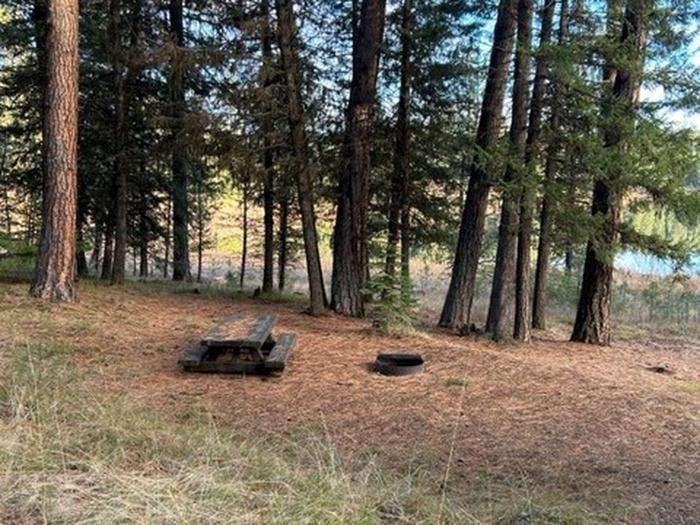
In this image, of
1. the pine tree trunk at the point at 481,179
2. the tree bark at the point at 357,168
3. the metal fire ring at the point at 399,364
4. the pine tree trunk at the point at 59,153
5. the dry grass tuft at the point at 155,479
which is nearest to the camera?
the dry grass tuft at the point at 155,479

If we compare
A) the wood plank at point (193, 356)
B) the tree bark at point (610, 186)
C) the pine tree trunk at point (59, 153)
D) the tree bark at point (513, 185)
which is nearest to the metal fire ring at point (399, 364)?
the wood plank at point (193, 356)

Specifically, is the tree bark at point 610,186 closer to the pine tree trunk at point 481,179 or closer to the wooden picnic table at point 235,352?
the pine tree trunk at point 481,179

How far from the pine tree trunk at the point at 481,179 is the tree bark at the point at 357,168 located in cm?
172

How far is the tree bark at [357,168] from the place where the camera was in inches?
370

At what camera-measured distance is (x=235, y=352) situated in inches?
244

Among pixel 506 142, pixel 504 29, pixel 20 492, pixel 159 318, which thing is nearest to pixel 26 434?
pixel 20 492

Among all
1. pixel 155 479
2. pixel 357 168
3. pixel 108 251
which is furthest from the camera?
pixel 108 251

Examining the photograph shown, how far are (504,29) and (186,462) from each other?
831 centimetres

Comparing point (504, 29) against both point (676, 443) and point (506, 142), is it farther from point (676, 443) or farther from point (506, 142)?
point (676, 443)

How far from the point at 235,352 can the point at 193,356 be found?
0.46 meters

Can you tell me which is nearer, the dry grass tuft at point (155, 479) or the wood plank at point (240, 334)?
the dry grass tuft at point (155, 479)

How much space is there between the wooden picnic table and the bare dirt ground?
0.15 metres

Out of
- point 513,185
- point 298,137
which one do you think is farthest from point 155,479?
point 298,137

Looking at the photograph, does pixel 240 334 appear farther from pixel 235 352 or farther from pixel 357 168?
pixel 357 168
